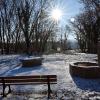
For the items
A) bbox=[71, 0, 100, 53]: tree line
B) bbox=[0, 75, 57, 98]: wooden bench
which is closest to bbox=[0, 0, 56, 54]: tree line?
bbox=[71, 0, 100, 53]: tree line

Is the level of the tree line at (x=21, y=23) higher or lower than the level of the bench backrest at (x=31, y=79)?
higher

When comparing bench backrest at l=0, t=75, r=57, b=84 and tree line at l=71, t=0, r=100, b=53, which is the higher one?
tree line at l=71, t=0, r=100, b=53

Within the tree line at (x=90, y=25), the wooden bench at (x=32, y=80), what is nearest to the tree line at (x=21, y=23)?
the tree line at (x=90, y=25)

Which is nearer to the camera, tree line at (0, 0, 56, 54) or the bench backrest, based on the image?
the bench backrest

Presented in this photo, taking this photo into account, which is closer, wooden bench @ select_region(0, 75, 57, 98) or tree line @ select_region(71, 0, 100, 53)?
wooden bench @ select_region(0, 75, 57, 98)

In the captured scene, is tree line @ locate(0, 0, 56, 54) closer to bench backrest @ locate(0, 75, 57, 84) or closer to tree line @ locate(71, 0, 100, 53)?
tree line @ locate(71, 0, 100, 53)

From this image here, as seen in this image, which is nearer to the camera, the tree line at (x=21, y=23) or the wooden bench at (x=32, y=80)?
the wooden bench at (x=32, y=80)

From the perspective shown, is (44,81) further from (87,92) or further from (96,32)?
(96,32)

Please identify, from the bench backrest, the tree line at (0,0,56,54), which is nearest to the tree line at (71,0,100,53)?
the tree line at (0,0,56,54)

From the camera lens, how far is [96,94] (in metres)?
9.61

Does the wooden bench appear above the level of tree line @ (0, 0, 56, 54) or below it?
below

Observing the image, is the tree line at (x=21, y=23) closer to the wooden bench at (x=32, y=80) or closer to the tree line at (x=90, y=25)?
the tree line at (x=90, y=25)

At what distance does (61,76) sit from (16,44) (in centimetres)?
2917

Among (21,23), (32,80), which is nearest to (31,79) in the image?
(32,80)
